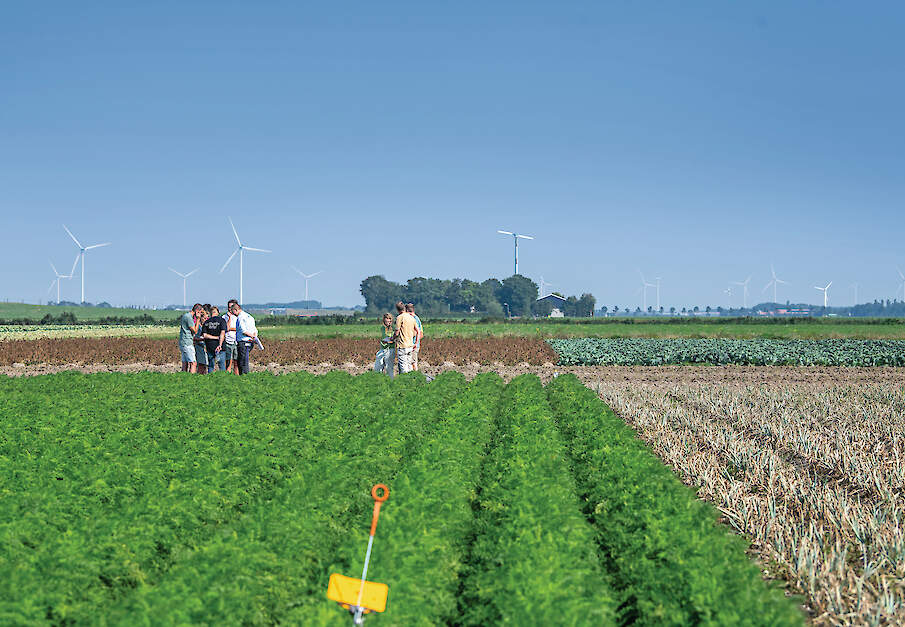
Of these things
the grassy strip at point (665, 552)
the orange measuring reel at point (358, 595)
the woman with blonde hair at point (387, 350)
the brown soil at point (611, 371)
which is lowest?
the brown soil at point (611, 371)

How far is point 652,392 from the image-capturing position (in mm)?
18094

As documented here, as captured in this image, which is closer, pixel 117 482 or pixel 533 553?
pixel 533 553

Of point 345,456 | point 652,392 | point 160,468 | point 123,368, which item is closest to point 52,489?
point 160,468

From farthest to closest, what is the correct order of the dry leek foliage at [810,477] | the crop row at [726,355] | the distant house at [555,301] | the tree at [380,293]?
the distant house at [555,301] → the tree at [380,293] → the crop row at [726,355] → the dry leek foliage at [810,477]

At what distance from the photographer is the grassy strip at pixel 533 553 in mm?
4262

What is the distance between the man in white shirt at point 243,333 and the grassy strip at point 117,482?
4515mm

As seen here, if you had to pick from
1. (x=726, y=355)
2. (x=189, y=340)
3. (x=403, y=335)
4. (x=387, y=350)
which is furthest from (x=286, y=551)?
(x=726, y=355)

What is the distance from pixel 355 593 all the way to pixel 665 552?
268 centimetres

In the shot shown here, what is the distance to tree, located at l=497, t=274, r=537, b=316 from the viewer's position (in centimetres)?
16586

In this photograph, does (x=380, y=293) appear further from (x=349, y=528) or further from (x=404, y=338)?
(x=349, y=528)

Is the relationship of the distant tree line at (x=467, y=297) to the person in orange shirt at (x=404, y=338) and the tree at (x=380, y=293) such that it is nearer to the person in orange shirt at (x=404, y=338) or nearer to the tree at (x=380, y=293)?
the tree at (x=380, y=293)

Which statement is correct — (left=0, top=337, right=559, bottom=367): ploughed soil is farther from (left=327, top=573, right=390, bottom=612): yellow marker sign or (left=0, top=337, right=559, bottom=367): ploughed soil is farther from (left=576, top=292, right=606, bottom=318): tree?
(left=576, top=292, right=606, bottom=318): tree

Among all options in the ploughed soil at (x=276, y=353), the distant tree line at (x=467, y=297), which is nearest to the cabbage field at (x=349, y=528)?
the ploughed soil at (x=276, y=353)

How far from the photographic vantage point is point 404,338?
17.4 meters
